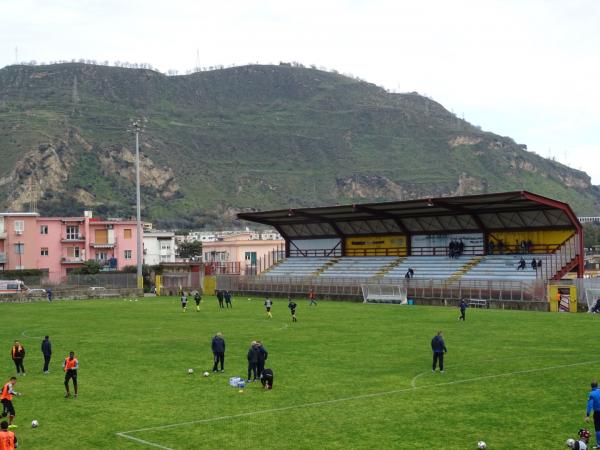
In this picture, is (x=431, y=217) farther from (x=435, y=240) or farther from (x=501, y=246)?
(x=501, y=246)

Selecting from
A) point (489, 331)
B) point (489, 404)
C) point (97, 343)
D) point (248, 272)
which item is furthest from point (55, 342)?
point (248, 272)

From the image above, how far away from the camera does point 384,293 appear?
72188mm

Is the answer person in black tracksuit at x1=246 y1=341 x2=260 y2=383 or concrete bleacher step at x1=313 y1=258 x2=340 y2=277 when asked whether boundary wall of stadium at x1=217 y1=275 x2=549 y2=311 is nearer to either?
concrete bleacher step at x1=313 y1=258 x2=340 y2=277

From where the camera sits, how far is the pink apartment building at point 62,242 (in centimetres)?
11044

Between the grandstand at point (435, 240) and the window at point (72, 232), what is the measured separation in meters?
34.5

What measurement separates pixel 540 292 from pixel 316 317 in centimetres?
1754

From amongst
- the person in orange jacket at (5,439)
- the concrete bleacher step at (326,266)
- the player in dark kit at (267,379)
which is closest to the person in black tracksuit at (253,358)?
the player in dark kit at (267,379)

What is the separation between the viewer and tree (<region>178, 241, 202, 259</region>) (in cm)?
16388

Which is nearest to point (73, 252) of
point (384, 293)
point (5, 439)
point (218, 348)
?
point (384, 293)

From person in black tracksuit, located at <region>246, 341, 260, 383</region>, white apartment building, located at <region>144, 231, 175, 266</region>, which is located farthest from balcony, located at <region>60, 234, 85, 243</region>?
person in black tracksuit, located at <region>246, 341, 260, 383</region>

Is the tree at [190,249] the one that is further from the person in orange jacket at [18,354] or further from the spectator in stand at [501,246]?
the person in orange jacket at [18,354]

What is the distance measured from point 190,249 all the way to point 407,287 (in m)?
101

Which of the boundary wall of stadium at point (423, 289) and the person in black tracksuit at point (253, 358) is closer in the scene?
the person in black tracksuit at point (253, 358)

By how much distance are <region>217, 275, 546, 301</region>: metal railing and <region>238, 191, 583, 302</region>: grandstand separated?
2.07 ft
